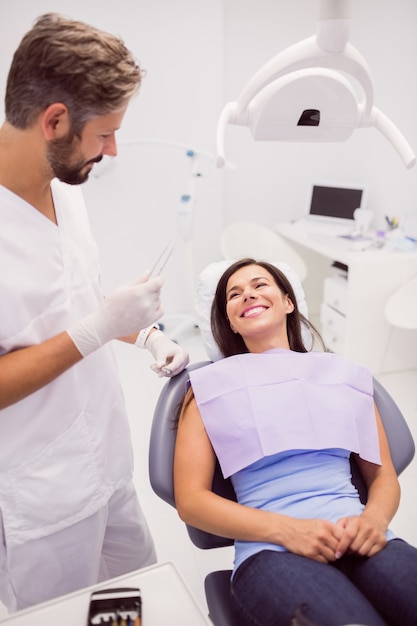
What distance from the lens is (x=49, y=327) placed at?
0.91m

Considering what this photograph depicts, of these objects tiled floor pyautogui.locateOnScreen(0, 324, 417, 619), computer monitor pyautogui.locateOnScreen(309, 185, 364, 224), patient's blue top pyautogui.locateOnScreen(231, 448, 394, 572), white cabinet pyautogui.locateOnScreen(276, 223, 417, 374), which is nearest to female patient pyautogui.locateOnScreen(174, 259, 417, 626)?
Answer: patient's blue top pyautogui.locateOnScreen(231, 448, 394, 572)

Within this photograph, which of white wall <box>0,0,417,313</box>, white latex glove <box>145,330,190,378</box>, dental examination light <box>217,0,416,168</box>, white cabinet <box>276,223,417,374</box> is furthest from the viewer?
white wall <box>0,0,417,313</box>

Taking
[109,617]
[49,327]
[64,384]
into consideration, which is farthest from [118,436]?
[109,617]

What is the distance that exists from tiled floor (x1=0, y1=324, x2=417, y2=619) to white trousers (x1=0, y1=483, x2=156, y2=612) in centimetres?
21

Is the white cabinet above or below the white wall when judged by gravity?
below

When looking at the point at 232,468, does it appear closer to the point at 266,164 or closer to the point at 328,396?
the point at 328,396

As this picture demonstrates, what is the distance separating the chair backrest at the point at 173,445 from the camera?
1.04 meters

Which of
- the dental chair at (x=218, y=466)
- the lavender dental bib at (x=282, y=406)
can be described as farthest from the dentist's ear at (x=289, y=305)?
the dental chair at (x=218, y=466)

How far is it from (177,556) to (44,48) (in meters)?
1.50

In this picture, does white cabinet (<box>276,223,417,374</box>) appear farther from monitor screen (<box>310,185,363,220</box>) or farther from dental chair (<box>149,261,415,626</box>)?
dental chair (<box>149,261,415,626</box>)

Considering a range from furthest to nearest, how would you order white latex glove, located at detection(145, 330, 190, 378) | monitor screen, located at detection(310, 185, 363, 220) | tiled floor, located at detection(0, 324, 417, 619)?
monitor screen, located at detection(310, 185, 363, 220) → tiled floor, located at detection(0, 324, 417, 619) → white latex glove, located at detection(145, 330, 190, 378)

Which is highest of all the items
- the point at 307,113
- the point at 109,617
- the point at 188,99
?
the point at 188,99

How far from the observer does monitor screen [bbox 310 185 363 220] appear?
322 cm

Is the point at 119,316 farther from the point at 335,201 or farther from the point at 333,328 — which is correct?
the point at 335,201
